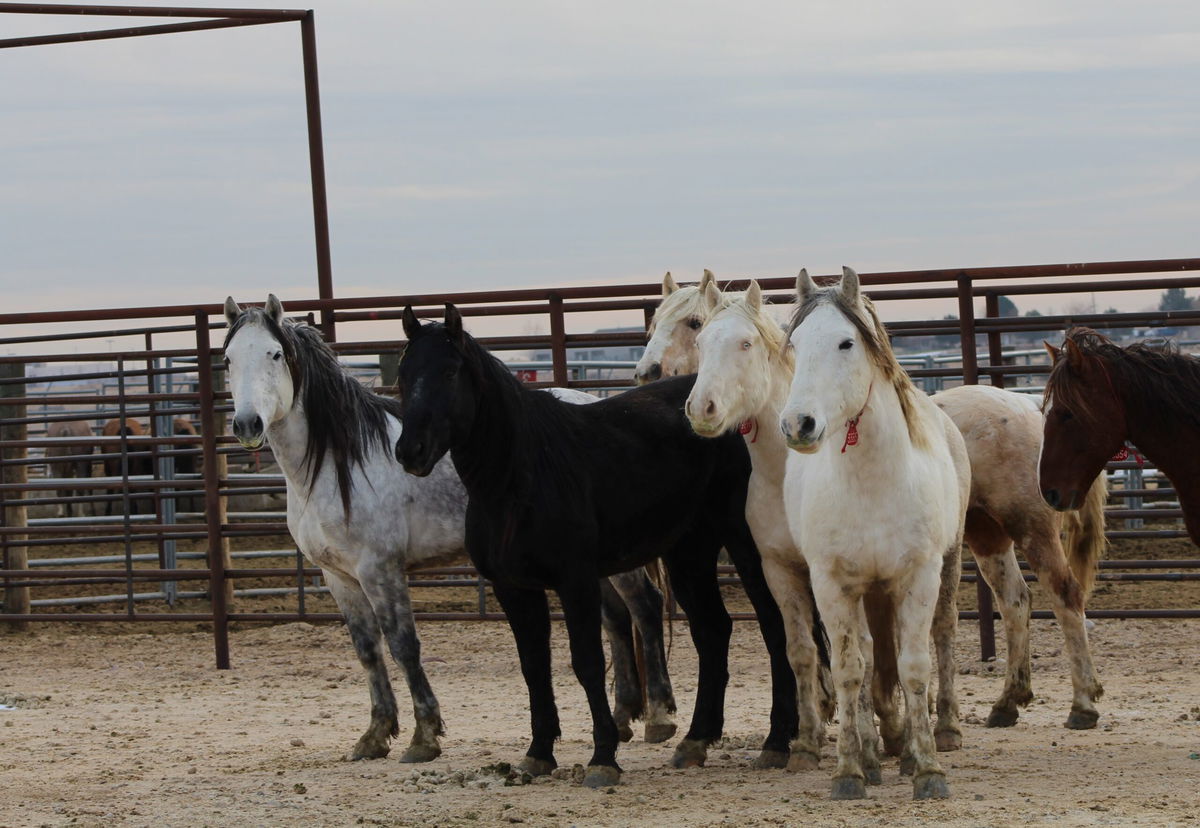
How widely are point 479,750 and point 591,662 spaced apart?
122cm

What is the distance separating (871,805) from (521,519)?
159 cm

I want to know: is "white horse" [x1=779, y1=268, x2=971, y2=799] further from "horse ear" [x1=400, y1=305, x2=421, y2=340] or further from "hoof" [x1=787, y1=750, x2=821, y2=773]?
"horse ear" [x1=400, y1=305, x2=421, y2=340]

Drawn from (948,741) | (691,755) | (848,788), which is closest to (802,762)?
(691,755)

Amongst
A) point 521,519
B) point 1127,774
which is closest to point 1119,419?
point 1127,774

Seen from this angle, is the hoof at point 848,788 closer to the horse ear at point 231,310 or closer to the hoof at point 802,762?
the hoof at point 802,762

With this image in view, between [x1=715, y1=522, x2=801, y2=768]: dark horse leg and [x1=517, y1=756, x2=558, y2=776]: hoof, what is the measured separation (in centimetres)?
80

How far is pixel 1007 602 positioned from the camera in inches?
256

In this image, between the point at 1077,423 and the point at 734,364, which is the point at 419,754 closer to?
the point at 734,364

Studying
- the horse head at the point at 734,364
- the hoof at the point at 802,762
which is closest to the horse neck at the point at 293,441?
the horse head at the point at 734,364

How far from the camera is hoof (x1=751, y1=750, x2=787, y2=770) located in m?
5.66

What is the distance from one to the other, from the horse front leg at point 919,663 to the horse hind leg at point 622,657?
1.84 meters

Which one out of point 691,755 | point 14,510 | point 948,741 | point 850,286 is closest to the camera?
point 850,286

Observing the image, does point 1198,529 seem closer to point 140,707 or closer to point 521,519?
point 521,519

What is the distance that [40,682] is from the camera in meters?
8.88
